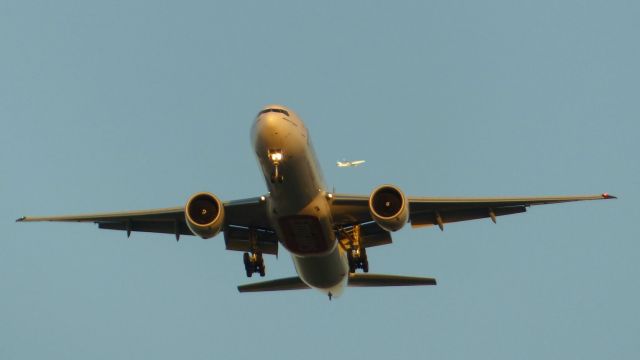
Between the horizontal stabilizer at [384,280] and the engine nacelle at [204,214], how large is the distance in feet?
20.1

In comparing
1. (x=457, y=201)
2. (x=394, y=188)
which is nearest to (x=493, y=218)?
(x=457, y=201)

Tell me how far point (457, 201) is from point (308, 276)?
16.6 feet

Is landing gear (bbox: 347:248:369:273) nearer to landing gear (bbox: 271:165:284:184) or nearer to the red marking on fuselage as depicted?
the red marking on fuselage

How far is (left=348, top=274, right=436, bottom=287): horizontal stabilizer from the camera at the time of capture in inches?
1159

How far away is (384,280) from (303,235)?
4402 millimetres

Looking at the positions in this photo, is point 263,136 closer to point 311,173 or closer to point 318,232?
point 311,173

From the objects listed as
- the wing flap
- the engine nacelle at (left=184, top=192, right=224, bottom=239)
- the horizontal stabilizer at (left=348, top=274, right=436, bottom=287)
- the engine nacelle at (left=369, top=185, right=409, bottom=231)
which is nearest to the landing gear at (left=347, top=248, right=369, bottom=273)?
the horizontal stabilizer at (left=348, top=274, right=436, bottom=287)

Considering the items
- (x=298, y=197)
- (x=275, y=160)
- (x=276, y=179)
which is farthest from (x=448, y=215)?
(x=275, y=160)

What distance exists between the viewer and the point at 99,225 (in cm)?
3011

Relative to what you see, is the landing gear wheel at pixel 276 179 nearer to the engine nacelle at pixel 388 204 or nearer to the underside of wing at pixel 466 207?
the engine nacelle at pixel 388 204

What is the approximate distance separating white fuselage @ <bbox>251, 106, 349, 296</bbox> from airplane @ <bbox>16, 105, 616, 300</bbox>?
1.0 inches

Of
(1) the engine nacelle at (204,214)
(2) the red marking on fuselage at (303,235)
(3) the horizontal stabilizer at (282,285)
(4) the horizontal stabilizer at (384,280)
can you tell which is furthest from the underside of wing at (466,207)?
(1) the engine nacelle at (204,214)

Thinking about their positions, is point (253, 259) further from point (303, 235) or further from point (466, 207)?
point (466, 207)

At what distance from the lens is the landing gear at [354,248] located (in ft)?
96.3
